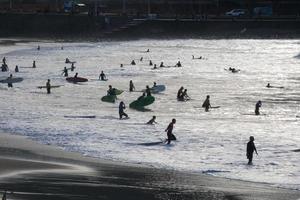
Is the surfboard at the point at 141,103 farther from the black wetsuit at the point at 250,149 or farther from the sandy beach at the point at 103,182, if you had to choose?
the black wetsuit at the point at 250,149

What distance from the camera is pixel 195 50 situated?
74.9 metres

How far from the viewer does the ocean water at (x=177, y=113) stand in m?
23.8

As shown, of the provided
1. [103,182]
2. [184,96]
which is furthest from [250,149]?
[184,96]

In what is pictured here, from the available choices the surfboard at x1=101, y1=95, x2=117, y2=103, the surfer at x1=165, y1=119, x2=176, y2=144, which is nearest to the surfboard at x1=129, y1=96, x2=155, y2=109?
the surfboard at x1=101, y1=95, x2=117, y2=103

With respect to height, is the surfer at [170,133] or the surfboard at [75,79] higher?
the surfboard at [75,79]

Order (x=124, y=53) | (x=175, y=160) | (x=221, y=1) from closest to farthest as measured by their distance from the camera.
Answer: (x=175, y=160)
(x=124, y=53)
(x=221, y=1)

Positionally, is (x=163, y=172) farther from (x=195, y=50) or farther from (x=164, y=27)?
(x=164, y=27)

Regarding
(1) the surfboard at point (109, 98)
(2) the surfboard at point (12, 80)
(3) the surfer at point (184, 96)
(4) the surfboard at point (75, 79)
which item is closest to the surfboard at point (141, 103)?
(1) the surfboard at point (109, 98)

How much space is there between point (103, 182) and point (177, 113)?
14590 mm

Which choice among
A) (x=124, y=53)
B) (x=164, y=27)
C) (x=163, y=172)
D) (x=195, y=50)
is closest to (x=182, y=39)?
(x=164, y=27)

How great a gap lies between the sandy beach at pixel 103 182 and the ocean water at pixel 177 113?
3.24 ft

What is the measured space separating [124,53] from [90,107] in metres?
34.4

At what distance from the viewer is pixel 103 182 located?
1997 cm

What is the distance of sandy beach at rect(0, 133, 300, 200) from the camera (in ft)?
61.2
